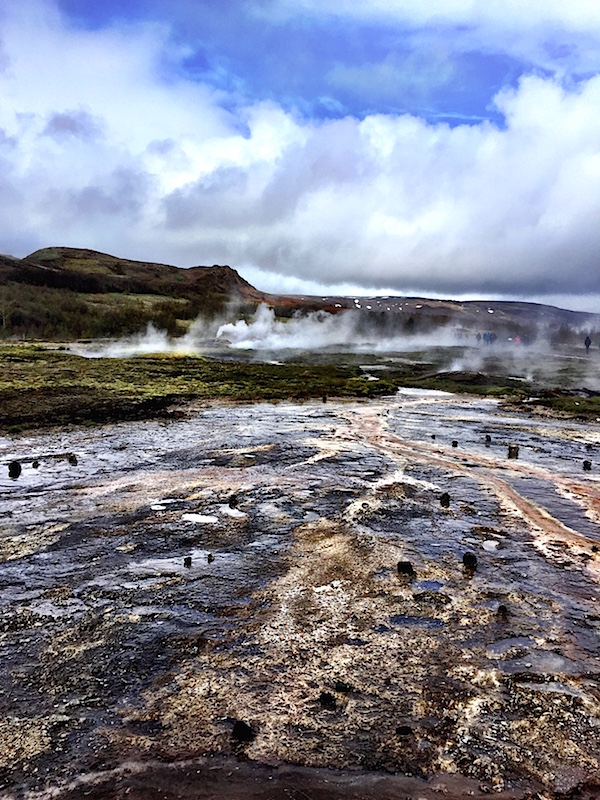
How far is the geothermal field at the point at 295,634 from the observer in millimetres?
4492

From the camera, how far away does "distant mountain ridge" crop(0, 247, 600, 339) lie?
3369 inches

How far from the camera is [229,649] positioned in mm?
6047

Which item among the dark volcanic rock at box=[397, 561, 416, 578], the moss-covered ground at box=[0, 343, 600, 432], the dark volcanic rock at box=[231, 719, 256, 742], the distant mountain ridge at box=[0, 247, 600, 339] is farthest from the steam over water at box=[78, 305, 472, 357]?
the dark volcanic rock at box=[231, 719, 256, 742]

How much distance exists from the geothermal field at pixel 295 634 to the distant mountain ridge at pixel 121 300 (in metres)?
75.9

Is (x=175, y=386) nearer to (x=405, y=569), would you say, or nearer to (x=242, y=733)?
(x=405, y=569)

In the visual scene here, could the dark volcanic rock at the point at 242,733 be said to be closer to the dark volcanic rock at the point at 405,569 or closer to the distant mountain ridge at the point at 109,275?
the dark volcanic rock at the point at 405,569

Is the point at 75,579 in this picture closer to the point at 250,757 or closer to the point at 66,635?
the point at 66,635

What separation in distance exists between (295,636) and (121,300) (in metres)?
121

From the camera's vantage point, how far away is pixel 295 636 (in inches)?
248

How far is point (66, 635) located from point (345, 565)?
151 inches

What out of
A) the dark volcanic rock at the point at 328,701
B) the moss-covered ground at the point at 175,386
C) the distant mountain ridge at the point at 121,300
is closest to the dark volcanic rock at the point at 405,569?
the dark volcanic rock at the point at 328,701

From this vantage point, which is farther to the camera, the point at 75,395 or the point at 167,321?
the point at 167,321

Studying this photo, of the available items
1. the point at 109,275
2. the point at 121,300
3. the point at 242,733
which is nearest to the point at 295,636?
the point at 242,733

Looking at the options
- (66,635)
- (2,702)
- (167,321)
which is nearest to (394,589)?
(66,635)
